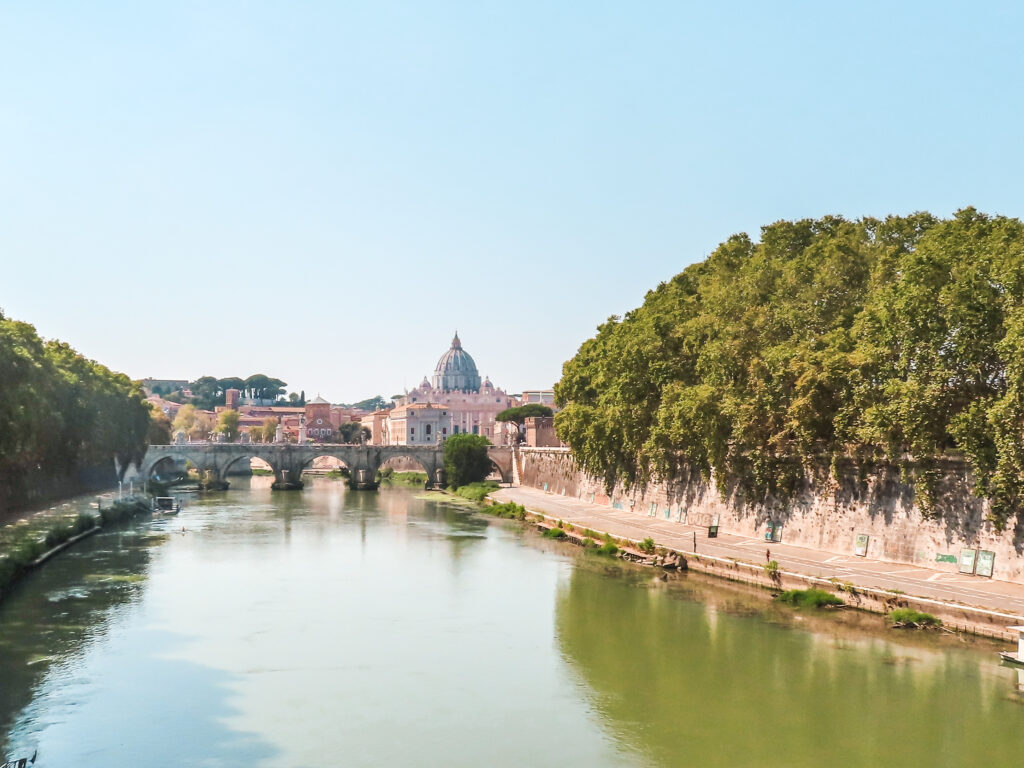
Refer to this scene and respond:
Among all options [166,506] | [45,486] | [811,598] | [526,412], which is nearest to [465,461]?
[166,506]

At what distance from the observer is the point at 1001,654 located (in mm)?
20281

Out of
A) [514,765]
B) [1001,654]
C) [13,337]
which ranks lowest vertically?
[514,765]

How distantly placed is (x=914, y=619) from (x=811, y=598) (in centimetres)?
363

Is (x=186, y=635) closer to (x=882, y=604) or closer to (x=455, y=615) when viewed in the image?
(x=455, y=615)

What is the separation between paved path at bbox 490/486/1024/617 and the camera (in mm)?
24312

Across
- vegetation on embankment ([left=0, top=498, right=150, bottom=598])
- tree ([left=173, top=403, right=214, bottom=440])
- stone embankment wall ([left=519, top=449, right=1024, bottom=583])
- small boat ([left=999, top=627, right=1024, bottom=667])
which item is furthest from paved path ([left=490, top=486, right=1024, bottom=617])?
tree ([left=173, top=403, right=214, bottom=440])

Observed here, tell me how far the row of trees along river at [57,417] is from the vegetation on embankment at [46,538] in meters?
3.59

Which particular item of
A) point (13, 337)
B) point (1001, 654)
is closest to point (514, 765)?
point (1001, 654)

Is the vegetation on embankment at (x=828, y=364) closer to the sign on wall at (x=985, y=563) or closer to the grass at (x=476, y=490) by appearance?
the sign on wall at (x=985, y=563)

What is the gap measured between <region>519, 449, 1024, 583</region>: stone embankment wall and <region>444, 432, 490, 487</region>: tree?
118 ft

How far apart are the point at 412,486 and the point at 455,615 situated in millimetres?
61581

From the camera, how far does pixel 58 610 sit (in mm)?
27125

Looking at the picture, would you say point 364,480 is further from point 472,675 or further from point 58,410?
point 472,675

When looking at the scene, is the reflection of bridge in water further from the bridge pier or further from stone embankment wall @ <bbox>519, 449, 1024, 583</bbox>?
stone embankment wall @ <bbox>519, 449, 1024, 583</bbox>
